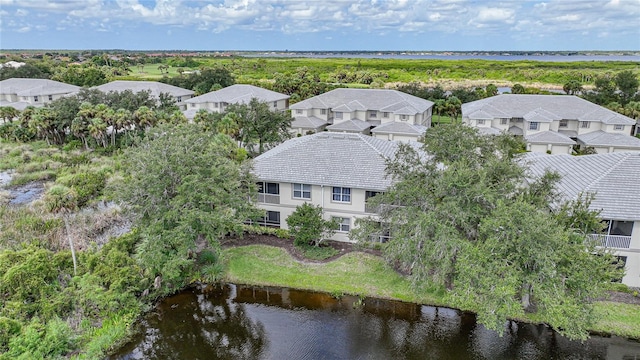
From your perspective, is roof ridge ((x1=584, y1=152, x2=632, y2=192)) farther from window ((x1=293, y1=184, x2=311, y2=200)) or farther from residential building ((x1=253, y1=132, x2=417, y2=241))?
window ((x1=293, y1=184, x2=311, y2=200))

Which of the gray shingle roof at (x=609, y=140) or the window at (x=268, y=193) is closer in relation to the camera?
the window at (x=268, y=193)

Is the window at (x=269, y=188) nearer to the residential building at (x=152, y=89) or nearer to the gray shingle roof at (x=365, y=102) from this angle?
the gray shingle roof at (x=365, y=102)

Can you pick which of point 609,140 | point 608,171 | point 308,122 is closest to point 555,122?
point 609,140

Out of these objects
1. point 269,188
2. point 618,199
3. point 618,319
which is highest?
point 618,199

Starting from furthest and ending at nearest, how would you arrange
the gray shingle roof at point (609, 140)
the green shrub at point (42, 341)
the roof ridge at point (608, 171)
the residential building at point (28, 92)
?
1. the residential building at point (28, 92)
2. the gray shingle roof at point (609, 140)
3. the roof ridge at point (608, 171)
4. the green shrub at point (42, 341)

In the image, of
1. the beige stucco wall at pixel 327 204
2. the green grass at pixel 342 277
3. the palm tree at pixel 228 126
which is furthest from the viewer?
the palm tree at pixel 228 126

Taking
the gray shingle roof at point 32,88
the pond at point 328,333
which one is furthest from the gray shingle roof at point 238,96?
the pond at point 328,333

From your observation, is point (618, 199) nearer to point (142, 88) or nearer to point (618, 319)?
point (618, 319)
